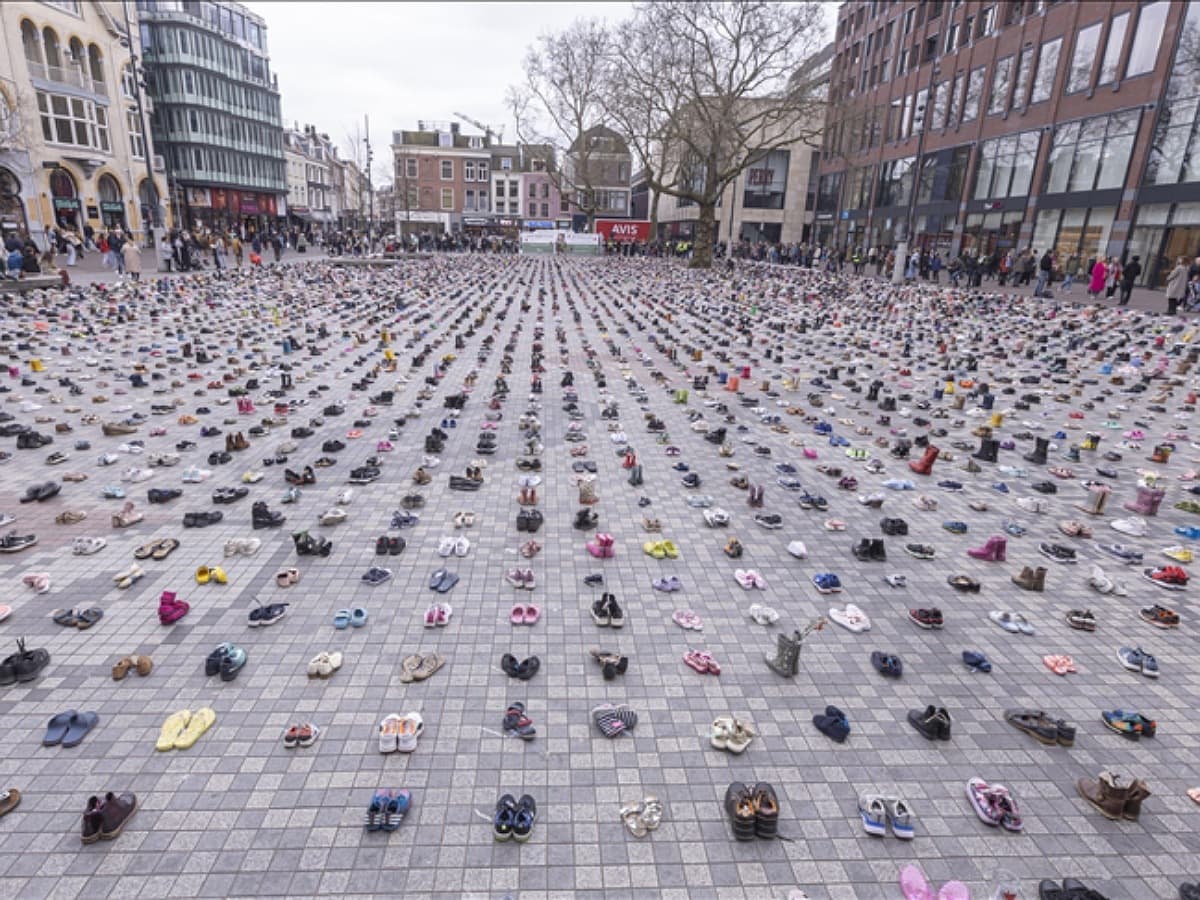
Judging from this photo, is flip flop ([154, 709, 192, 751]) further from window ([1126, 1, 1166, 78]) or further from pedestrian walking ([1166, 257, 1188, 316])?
window ([1126, 1, 1166, 78])

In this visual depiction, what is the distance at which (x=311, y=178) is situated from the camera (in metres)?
94.2

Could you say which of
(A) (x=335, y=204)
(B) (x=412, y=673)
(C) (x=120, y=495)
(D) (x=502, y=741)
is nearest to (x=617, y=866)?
(D) (x=502, y=741)

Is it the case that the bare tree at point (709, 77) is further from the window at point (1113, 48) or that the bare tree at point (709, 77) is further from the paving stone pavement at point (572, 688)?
the paving stone pavement at point (572, 688)

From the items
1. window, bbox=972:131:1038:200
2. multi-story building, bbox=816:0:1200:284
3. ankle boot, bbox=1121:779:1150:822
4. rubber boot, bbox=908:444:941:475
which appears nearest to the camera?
ankle boot, bbox=1121:779:1150:822

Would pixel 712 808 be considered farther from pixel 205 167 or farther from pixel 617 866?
pixel 205 167

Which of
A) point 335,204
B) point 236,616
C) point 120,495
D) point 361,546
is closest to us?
point 236,616

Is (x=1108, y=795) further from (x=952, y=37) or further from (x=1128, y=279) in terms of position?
(x=952, y=37)

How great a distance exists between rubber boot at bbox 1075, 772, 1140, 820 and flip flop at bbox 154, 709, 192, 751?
5363mm

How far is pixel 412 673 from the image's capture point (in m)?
4.64

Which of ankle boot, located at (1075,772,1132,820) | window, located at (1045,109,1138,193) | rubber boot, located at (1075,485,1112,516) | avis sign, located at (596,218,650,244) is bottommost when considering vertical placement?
ankle boot, located at (1075,772,1132,820)

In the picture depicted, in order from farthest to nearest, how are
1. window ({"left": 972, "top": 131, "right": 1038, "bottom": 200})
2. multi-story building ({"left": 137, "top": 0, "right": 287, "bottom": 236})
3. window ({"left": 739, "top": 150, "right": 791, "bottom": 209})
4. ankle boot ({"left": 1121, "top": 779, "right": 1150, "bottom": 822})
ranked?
1. window ({"left": 739, "top": 150, "right": 791, "bottom": 209})
2. multi-story building ({"left": 137, "top": 0, "right": 287, "bottom": 236})
3. window ({"left": 972, "top": 131, "right": 1038, "bottom": 200})
4. ankle boot ({"left": 1121, "top": 779, "right": 1150, "bottom": 822})

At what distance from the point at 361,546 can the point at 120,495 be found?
10.2 ft

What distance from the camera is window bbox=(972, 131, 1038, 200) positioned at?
37.4 metres

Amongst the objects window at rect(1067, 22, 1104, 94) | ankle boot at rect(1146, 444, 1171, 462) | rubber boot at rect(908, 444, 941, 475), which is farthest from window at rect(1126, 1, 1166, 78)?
rubber boot at rect(908, 444, 941, 475)
